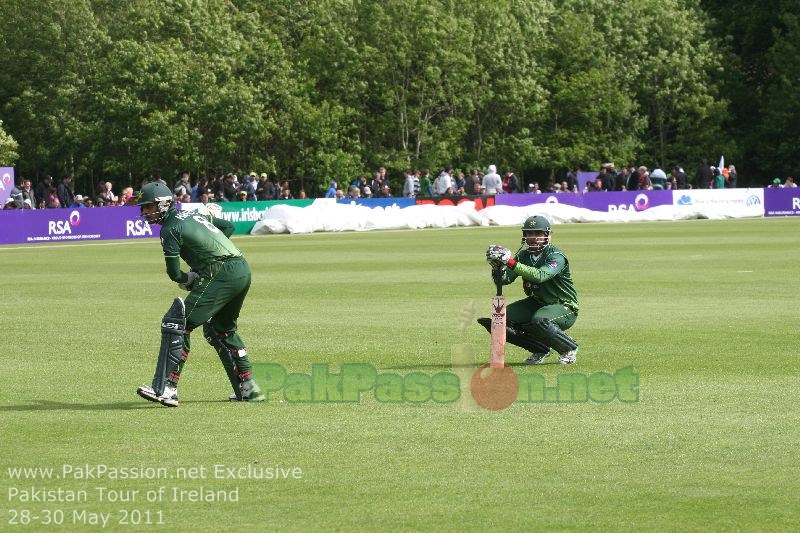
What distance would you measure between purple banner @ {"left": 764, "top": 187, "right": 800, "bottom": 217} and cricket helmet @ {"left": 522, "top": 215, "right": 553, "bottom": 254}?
47065 mm

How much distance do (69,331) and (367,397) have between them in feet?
22.8

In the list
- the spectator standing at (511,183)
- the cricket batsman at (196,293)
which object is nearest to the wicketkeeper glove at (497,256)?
the cricket batsman at (196,293)

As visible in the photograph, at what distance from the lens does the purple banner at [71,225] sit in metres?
45.3

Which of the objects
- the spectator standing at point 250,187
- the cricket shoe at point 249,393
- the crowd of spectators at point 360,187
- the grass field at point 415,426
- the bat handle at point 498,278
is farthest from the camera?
the spectator standing at point 250,187

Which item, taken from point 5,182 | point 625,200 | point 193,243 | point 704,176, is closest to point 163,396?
point 193,243

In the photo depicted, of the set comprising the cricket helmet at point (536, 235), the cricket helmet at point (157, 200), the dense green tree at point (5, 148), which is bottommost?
the cricket helmet at point (536, 235)

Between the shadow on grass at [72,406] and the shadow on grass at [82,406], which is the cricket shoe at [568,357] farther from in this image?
the shadow on grass at [72,406]

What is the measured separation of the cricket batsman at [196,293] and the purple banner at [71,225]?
34.5m

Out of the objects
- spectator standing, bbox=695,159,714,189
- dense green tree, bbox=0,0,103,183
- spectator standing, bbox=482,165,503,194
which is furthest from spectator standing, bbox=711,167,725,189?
dense green tree, bbox=0,0,103,183

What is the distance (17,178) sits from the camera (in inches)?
2879

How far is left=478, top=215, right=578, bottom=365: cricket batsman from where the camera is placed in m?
14.3

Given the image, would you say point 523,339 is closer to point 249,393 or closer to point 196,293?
point 249,393

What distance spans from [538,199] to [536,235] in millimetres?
42729

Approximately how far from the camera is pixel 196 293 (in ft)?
39.0
